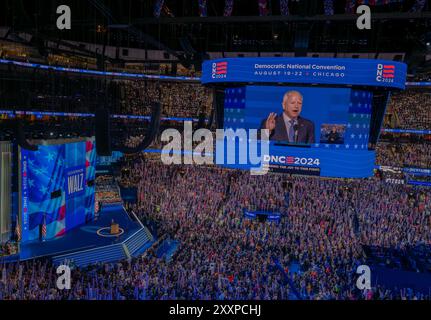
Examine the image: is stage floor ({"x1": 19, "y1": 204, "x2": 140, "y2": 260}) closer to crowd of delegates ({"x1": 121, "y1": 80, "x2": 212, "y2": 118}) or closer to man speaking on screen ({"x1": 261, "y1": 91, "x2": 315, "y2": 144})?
man speaking on screen ({"x1": 261, "y1": 91, "x2": 315, "y2": 144})

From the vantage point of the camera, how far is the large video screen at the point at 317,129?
1802 cm

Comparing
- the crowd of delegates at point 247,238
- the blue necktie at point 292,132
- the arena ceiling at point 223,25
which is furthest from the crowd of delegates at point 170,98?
the blue necktie at point 292,132

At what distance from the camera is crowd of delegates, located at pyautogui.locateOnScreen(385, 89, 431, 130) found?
97.4ft

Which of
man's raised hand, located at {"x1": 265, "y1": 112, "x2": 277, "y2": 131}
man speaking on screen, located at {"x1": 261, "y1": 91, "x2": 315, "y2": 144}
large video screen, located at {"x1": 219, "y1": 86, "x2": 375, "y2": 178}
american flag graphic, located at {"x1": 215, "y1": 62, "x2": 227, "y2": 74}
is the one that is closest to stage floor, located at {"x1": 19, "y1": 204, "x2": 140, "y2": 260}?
large video screen, located at {"x1": 219, "y1": 86, "x2": 375, "y2": 178}

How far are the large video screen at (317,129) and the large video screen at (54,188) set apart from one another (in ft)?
31.2

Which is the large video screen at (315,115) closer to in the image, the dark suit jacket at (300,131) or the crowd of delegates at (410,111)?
the dark suit jacket at (300,131)

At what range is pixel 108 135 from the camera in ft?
28.8

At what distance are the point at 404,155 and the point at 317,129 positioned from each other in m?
14.2

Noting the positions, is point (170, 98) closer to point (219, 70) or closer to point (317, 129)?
point (219, 70)

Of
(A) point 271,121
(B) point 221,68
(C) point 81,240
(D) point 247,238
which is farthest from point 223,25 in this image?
(C) point 81,240

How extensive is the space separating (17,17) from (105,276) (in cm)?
1474

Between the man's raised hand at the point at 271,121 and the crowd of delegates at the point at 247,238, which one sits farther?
the man's raised hand at the point at 271,121
